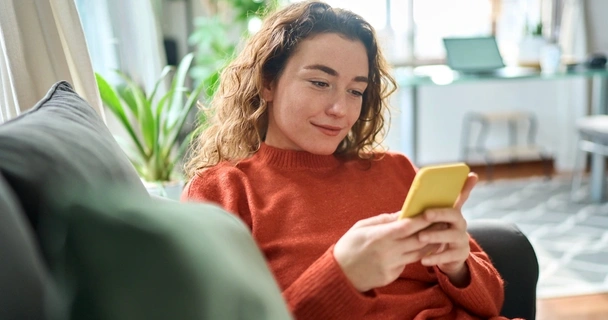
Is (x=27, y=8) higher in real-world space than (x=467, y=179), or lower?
higher

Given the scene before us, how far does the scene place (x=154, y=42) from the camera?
272 cm

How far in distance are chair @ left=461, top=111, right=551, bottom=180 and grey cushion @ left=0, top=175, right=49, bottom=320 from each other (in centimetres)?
424

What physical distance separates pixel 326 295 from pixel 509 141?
4156mm

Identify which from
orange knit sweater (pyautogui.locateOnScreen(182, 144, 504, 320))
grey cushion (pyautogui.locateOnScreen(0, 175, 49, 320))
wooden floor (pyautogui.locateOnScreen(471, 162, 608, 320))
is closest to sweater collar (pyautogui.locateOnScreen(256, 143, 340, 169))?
orange knit sweater (pyautogui.locateOnScreen(182, 144, 504, 320))

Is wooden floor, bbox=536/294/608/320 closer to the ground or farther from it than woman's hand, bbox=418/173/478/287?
closer to the ground

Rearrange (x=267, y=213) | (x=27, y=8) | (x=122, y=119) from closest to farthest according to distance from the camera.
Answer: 1. (x=267, y=213)
2. (x=27, y=8)
3. (x=122, y=119)

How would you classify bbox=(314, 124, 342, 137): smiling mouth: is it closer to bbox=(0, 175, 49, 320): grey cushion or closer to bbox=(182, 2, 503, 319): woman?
bbox=(182, 2, 503, 319): woman

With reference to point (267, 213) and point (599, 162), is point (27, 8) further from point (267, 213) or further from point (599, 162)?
point (599, 162)

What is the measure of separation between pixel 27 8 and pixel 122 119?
555 mm

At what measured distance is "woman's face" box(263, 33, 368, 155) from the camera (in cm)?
111

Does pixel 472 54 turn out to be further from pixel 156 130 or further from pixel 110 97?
pixel 110 97

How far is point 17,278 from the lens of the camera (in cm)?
47

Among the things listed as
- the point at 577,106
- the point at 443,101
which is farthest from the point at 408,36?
the point at 577,106

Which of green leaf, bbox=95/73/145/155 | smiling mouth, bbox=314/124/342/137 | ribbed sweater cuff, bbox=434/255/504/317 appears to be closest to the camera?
ribbed sweater cuff, bbox=434/255/504/317
